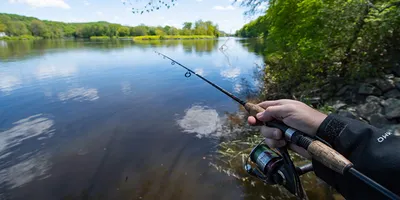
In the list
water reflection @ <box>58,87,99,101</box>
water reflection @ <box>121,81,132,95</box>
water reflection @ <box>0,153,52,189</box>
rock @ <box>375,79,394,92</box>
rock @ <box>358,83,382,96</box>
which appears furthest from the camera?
water reflection @ <box>121,81,132,95</box>

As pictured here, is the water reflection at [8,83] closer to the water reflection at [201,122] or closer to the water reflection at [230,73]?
the water reflection at [201,122]

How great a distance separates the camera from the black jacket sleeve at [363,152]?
1.01 metres

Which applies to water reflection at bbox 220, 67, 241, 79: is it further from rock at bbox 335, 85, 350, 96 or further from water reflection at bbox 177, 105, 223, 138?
rock at bbox 335, 85, 350, 96

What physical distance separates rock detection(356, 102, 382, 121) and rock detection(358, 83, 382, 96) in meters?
0.68

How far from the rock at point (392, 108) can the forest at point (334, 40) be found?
6.02ft

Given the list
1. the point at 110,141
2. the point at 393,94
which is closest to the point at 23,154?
the point at 110,141

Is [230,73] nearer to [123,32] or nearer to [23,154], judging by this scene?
[23,154]

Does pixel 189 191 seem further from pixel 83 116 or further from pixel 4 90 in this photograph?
pixel 4 90

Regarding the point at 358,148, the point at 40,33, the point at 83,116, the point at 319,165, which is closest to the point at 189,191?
the point at 319,165

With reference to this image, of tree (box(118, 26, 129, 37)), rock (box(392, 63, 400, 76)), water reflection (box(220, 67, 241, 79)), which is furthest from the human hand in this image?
tree (box(118, 26, 129, 37))

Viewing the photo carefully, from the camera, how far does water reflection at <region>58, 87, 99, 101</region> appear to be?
34.8 ft

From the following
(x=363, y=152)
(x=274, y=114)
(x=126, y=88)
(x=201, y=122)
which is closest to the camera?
(x=363, y=152)

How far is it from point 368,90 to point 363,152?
673 centimetres

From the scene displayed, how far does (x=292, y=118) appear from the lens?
1478 mm
